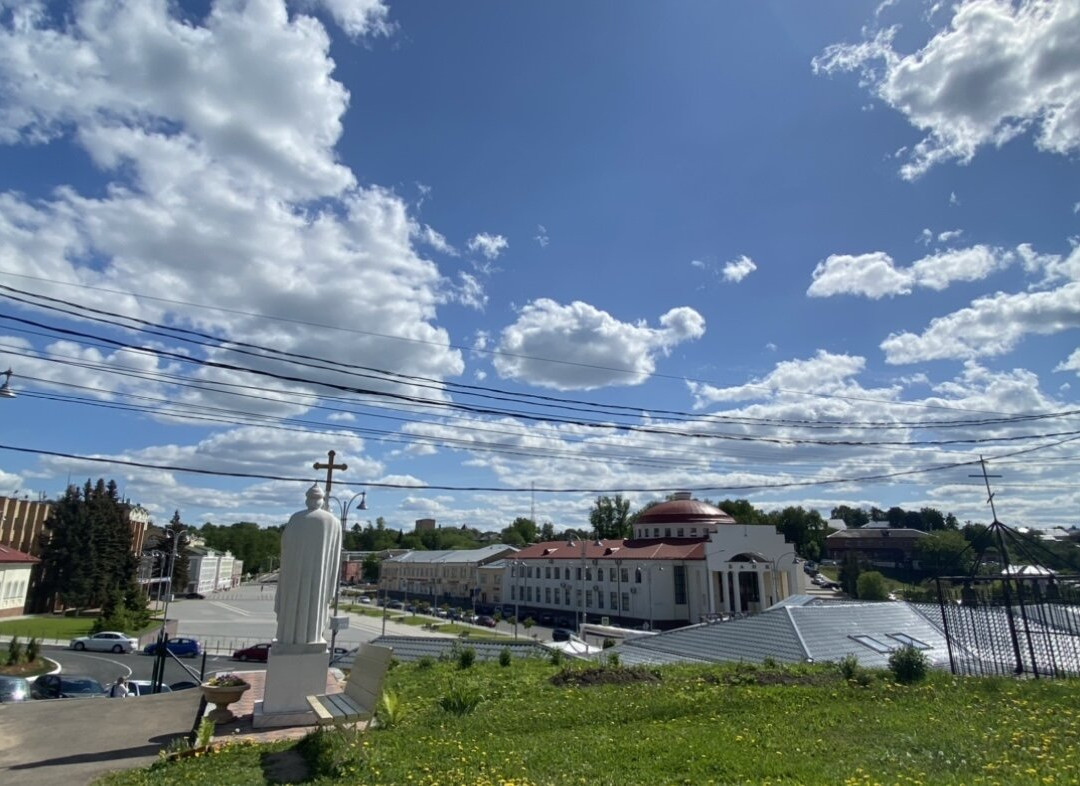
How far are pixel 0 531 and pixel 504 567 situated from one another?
156 feet

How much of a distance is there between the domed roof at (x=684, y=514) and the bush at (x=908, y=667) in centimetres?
5843

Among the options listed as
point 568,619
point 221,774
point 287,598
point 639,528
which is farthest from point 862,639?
point 639,528

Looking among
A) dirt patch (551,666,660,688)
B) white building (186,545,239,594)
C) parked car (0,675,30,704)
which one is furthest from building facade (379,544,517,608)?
dirt patch (551,666,660,688)

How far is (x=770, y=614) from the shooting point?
18484mm

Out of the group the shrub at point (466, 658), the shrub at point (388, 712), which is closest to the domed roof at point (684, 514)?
the shrub at point (466, 658)

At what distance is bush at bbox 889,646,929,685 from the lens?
10547 mm

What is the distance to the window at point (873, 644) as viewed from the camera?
16.0 m

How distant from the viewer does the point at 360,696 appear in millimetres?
7629

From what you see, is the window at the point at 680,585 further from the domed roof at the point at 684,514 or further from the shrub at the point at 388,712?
the shrub at the point at 388,712

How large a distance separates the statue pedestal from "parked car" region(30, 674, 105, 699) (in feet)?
38.6

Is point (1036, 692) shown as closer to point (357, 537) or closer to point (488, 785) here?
point (488, 785)

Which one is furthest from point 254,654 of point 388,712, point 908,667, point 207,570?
point 207,570

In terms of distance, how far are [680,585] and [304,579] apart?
54.1m

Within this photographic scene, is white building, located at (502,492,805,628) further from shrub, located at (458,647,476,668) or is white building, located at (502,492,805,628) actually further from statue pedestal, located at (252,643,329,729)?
statue pedestal, located at (252,643,329,729)
